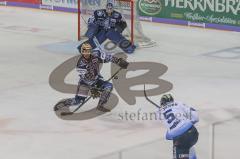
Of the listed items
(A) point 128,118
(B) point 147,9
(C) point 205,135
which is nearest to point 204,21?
(B) point 147,9

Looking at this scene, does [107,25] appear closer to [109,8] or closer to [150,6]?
[109,8]

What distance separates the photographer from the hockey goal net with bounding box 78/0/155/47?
25250 mm

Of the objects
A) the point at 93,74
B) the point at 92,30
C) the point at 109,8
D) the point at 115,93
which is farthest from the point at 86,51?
the point at 92,30

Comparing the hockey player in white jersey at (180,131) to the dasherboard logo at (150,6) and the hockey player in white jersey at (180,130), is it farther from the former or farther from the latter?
the dasherboard logo at (150,6)

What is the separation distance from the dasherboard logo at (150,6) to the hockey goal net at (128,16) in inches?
189

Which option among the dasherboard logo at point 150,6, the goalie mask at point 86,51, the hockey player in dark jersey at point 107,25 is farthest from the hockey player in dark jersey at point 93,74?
the dasherboard logo at point 150,6

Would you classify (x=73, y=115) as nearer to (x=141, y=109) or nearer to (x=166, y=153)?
(x=141, y=109)

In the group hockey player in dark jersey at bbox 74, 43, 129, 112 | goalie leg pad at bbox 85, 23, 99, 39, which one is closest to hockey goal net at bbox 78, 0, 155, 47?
goalie leg pad at bbox 85, 23, 99, 39

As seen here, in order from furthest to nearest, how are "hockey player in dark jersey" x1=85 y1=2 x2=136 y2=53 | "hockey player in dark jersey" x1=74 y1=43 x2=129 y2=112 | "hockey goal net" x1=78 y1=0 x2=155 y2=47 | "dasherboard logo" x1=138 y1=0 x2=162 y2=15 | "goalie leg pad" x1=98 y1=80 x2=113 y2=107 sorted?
"dasherboard logo" x1=138 y1=0 x2=162 y2=15 < "hockey goal net" x1=78 y1=0 x2=155 y2=47 < "hockey player in dark jersey" x1=85 y1=2 x2=136 y2=53 < "goalie leg pad" x1=98 y1=80 x2=113 y2=107 < "hockey player in dark jersey" x1=74 y1=43 x2=129 y2=112

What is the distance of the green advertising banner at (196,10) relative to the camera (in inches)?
1119

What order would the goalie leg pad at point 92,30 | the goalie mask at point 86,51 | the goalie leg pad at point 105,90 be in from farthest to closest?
the goalie leg pad at point 92,30 < the goalie leg pad at point 105,90 < the goalie mask at point 86,51

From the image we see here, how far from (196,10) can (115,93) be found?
1221 cm

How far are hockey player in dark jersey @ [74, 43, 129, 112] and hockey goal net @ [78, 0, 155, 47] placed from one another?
881 centimetres

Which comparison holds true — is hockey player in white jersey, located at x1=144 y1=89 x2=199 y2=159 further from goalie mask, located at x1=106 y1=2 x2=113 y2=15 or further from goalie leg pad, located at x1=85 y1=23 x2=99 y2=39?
goalie leg pad, located at x1=85 y1=23 x2=99 y2=39
